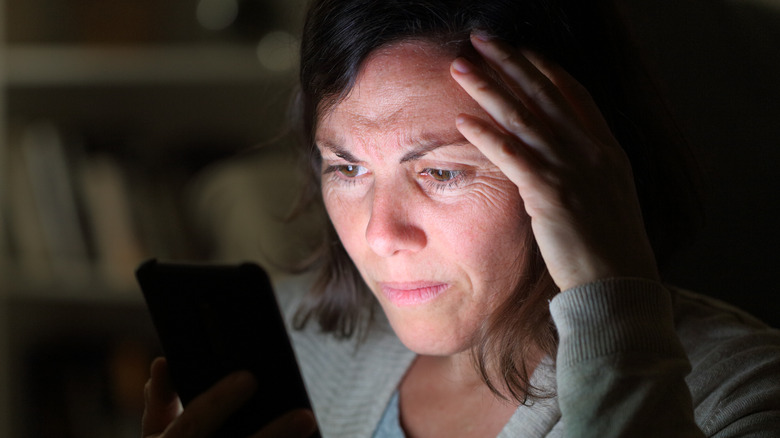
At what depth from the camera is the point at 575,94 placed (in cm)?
77

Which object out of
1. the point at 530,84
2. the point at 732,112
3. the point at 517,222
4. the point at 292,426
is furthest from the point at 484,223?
the point at 732,112

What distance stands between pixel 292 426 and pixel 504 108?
458 millimetres

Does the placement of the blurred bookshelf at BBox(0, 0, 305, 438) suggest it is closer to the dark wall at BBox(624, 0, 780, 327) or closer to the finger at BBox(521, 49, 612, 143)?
the dark wall at BBox(624, 0, 780, 327)

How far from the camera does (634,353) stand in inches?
25.8

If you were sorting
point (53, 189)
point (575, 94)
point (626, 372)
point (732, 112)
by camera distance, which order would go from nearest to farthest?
point (626, 372), point (575, 94), point (732, 112), point (53, 189)

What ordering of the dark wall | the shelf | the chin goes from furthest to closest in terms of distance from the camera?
the shelf → the dark wall → the chin

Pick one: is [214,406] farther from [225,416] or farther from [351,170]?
[351,170]

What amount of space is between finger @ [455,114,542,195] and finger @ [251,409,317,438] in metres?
0.39

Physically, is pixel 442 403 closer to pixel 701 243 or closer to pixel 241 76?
pixel 701 243

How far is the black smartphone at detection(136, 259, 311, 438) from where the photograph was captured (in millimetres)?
877

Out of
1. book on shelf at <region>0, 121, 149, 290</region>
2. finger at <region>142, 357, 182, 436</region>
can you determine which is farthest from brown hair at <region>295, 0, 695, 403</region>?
book on shelf at <region>0, 121, 149, 290</region>

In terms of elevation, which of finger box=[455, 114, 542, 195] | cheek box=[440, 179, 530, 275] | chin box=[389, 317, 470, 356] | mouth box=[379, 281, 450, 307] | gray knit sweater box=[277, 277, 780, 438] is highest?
finger box=[455, 114, 542, 195]

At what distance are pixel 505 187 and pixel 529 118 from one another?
0.33 feet

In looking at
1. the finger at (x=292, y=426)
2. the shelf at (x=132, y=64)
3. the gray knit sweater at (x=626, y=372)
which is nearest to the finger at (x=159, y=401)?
the finger at (x=292, y=426)
